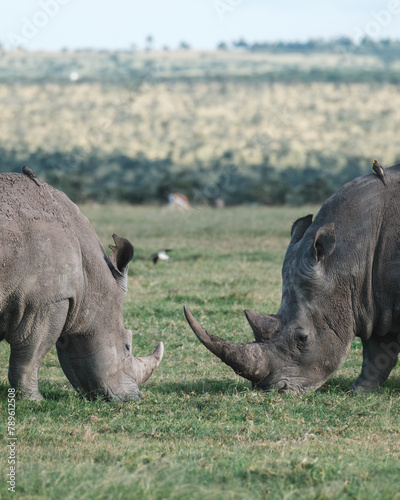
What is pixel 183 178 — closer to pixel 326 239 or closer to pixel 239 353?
pixel 326 239

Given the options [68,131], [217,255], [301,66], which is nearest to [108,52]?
[301,66]

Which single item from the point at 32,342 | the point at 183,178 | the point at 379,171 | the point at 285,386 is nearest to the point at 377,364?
the point at 285,386

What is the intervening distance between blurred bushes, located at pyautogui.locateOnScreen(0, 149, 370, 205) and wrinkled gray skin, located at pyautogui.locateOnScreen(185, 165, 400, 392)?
25.4m

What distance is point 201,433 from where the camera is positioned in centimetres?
624

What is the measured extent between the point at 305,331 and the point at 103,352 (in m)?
1.84

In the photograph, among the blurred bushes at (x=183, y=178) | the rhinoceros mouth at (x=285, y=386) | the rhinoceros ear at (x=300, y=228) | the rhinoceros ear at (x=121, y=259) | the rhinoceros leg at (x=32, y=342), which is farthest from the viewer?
the blurred bushes at (x=183, y=178)

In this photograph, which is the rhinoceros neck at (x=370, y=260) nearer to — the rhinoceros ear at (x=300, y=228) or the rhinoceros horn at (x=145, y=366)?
the rhinoceros ear at (x=300, y=228)

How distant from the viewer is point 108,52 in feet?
318

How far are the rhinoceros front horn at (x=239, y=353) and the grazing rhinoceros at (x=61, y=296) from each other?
2.79ft

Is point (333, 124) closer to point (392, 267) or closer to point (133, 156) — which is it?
point (133, 156)

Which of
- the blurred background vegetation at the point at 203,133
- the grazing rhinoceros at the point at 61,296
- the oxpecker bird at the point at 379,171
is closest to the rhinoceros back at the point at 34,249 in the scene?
the grazing rhinoceros at the point at 61,296

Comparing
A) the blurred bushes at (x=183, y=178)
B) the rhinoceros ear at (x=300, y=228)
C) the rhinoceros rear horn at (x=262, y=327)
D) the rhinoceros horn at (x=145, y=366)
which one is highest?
the rhinoceros ear at (x=300, y=228)

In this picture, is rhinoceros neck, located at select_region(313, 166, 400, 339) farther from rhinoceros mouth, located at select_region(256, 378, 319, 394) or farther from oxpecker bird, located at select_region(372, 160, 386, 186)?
rhinoceros mouth, located at select_region(256, 378, 319, 394)

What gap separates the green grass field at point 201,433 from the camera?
4645 millimetres
